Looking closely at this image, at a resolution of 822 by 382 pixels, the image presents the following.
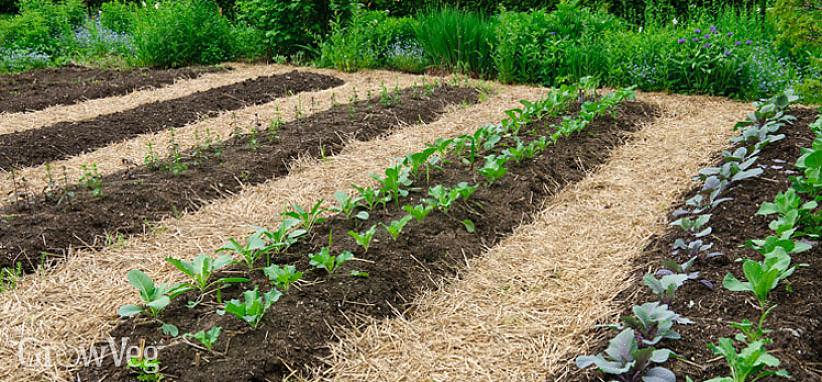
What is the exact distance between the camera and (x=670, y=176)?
452cm

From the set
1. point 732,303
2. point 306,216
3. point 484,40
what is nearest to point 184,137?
point 306,216

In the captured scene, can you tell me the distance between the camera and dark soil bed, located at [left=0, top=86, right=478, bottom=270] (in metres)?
3.70

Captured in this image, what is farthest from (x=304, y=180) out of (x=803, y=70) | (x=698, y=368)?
(x=803, y=70)

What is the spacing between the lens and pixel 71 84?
7.88 meters

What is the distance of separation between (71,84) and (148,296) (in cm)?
603

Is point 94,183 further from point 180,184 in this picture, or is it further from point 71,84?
point 71,84

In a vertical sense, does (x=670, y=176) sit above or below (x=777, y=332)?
below

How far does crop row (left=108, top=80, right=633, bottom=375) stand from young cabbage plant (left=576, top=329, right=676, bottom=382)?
121 cm

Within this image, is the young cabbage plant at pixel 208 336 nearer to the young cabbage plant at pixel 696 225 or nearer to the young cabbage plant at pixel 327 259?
the young cabbage plant at pixel 327 259

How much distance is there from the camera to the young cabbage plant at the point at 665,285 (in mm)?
2740

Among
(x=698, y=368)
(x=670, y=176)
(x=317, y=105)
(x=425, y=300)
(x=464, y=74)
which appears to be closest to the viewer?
(x=698, y=368)

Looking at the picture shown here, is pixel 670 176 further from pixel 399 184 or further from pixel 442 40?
pixel 442 40

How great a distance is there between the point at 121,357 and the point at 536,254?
198 cm

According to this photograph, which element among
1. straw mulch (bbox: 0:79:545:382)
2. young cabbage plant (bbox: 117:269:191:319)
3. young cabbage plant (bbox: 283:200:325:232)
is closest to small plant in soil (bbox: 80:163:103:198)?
straw mulch (bbox: 0:79:545:382)
